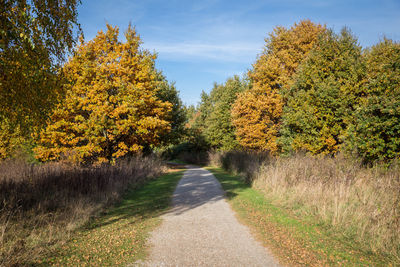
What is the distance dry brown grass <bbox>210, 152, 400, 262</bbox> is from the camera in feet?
18.0

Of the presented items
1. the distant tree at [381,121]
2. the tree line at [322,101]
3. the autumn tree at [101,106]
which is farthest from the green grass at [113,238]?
the tree line at [322,101]

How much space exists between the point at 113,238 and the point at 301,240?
4.60 m

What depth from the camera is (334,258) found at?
15.8ft

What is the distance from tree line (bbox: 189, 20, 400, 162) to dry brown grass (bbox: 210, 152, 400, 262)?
1748 mm

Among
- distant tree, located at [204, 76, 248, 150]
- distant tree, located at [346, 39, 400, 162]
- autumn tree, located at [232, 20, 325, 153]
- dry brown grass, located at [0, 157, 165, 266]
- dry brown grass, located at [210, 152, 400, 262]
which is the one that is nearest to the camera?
dry brown grass, located at [0, 157, 165, 266]

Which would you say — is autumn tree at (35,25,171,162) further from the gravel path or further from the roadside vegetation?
the gravel path

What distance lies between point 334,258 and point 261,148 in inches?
729

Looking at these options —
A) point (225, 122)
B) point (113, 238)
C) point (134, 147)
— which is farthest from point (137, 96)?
point (225, 122)

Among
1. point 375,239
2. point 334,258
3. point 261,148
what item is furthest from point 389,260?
point 261,148

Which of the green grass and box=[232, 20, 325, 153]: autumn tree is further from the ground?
box=[232, 20, 325, 153]: autumn tree

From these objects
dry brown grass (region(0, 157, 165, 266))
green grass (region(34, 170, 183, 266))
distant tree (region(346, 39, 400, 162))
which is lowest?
green grass (region(34, 170, 183, 266))

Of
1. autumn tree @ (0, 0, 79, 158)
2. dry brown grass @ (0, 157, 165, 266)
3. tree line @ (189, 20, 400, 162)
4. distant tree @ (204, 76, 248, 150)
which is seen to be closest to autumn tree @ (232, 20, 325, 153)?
tree line @ (189, 20, 400, 162)

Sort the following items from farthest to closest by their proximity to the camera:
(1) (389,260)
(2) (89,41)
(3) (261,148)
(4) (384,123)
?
(3) (261,148), (2) (89,41), (4) (384,123), (1) (389,260)

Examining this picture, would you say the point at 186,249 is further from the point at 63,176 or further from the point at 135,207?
the point at 63,176
